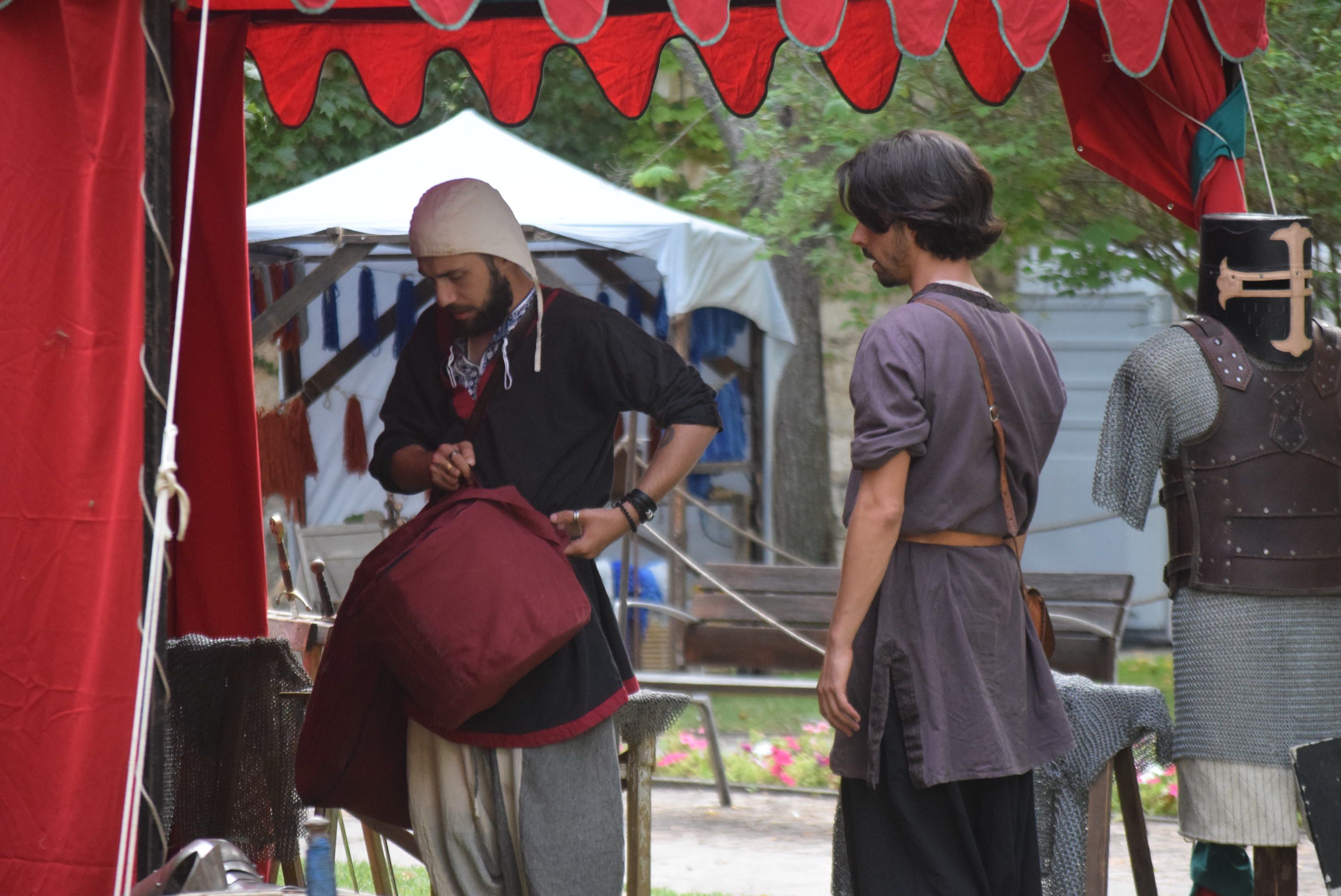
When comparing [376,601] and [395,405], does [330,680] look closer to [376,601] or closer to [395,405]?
[376,601]

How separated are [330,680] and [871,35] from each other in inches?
95.0

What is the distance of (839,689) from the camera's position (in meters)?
2.60

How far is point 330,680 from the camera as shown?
8.75 feet

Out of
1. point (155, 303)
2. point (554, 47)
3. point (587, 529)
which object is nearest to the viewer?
point (155, 303)

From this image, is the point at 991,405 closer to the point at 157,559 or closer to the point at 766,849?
the point at 157,559

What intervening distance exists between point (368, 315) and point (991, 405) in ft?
17.8

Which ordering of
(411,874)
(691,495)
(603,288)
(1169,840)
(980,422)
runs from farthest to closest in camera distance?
(691,495) → (603,288) → (1169,840) → (411,874) → (980,422)

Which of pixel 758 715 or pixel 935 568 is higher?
pixel 935 568

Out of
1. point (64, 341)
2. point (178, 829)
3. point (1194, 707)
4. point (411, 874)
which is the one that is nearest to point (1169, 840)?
point (1194, 707)

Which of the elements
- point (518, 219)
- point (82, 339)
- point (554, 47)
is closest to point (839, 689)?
point (82, 339)

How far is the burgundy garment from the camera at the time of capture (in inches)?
98.9

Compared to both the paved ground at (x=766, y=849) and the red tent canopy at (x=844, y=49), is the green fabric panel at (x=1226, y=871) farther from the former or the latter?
the paved ground at (x=766, y=849)

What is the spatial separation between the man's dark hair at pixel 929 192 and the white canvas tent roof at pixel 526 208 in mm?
3867

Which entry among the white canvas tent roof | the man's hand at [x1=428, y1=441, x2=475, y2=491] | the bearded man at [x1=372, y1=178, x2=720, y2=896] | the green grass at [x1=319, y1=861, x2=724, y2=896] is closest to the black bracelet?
the bearded man at [x1=372, y1=178, x2=720, y2=896]
